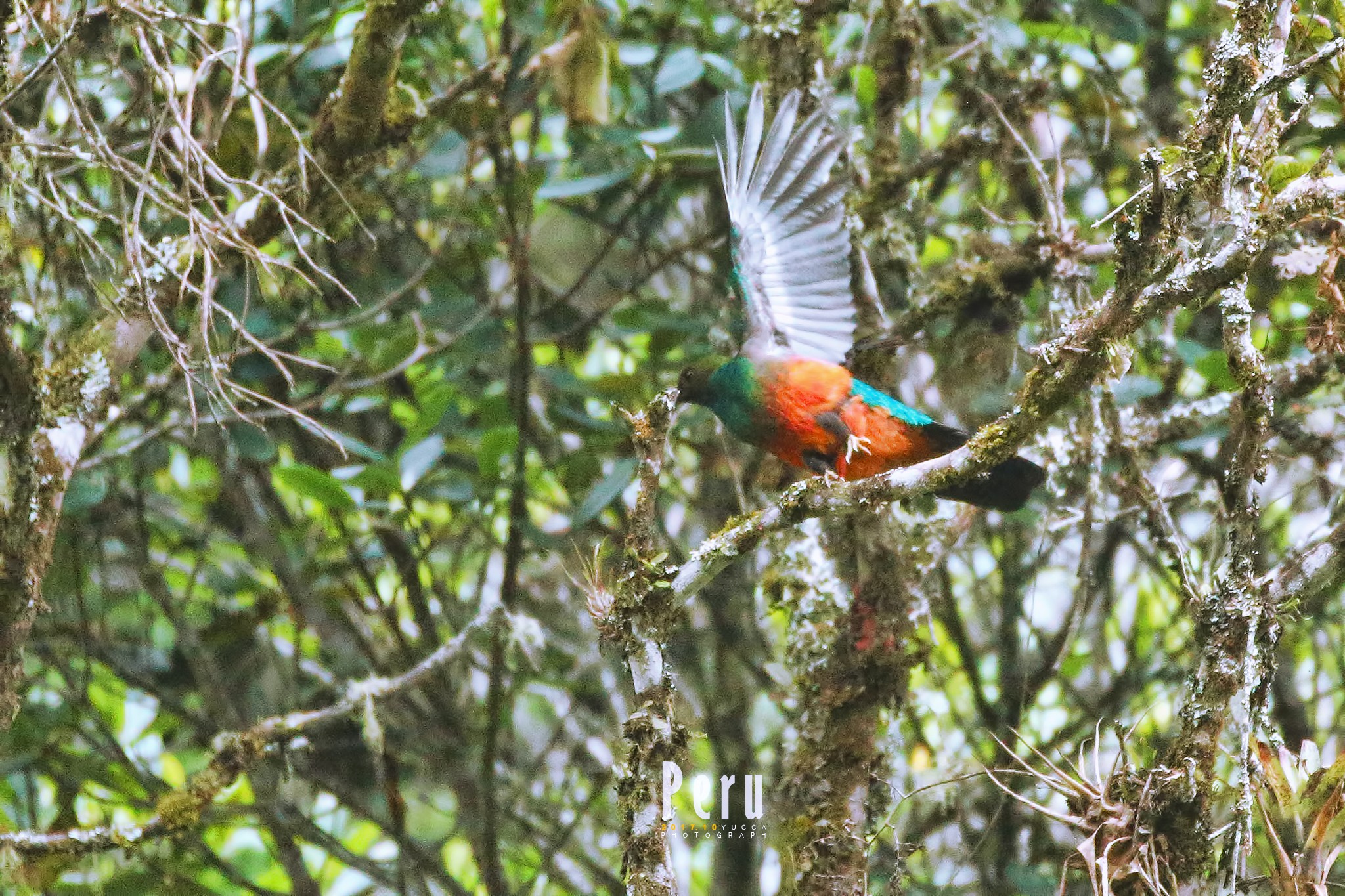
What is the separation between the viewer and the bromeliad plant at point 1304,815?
209 centimetres

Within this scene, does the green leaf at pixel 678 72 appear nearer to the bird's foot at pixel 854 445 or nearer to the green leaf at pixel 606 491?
the green leaf at pixel 606 491

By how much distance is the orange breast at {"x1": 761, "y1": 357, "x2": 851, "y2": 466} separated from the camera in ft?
11.0

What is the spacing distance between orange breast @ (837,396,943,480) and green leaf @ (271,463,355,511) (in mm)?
1281

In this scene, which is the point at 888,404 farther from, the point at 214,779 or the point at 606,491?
the point at 214,779

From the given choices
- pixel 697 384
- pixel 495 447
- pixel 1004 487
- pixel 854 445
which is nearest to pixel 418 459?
pixel 495 447

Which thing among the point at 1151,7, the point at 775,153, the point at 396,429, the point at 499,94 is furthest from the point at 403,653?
the point at 1151,7

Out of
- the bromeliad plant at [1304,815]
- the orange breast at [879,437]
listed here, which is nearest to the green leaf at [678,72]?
the orange breast at [879,437]

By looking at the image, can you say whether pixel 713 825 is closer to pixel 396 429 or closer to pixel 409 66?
pixel 396 429

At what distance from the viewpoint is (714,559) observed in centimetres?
230

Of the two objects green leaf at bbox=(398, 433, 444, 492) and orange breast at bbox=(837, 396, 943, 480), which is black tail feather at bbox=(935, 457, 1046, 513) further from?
green leaf at bbox=(398, 433, 444, 492)

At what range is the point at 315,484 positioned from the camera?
359cm

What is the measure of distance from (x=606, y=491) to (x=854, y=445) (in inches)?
30.0

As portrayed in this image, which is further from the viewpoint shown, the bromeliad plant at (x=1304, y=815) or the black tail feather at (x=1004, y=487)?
the black tail feather at (x=1004, y=487)

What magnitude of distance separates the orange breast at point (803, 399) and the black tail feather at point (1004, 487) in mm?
315
